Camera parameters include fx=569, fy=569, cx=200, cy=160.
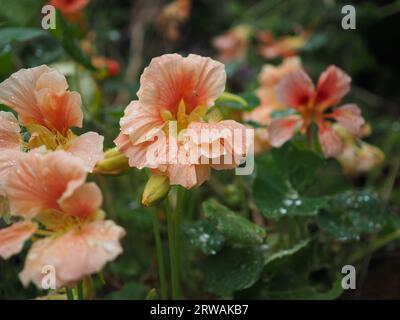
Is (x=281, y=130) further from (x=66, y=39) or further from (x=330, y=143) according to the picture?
(x=66, y=39)

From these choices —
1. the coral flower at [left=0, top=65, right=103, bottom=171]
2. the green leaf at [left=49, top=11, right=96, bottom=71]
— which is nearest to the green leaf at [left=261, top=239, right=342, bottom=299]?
the coral flower at [left=0, top=65, right=103, bottom=171]

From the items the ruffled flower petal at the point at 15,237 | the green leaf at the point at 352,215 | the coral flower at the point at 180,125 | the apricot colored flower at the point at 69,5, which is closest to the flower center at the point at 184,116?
the coral flower at the point at 180,125

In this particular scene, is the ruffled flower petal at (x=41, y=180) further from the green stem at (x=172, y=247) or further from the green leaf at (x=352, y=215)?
the green leaf at (x=352, y=215)

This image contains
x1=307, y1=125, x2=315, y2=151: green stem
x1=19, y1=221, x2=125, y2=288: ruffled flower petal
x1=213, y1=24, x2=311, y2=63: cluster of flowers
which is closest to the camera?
x1=19, y1=221, x2=125, y2=288: ruffled flower petal

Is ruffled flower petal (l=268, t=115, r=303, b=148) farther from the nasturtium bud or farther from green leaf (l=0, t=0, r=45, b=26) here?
green leaf (l=0, t=0, r=45, b=26)
